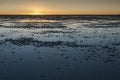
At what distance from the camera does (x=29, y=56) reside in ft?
55.3

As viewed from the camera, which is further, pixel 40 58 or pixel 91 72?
pixel 40 58

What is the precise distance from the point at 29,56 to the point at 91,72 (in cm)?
502

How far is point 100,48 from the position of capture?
2002 centimetres

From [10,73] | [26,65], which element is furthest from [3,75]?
[26,65]

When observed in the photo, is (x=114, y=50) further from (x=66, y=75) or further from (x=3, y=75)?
(x=3, y=75)

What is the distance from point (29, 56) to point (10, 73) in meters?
4.29

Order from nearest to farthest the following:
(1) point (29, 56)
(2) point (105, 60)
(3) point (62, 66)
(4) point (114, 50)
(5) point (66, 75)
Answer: (5) point (66, 75), (3) point (62, 66), (2) point (105, 60), (1) point (29, 56), (4) point (114, 50)

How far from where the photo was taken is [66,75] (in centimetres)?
1227

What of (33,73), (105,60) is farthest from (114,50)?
(33,73)

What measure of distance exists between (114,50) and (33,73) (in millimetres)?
7726

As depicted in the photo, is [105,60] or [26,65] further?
[105,60]

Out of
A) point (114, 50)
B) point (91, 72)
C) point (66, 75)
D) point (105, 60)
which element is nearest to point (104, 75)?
point (91, 72)

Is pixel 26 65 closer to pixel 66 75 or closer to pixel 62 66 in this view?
pixel 62 66


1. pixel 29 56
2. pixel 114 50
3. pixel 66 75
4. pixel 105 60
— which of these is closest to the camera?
pixel 66 75
